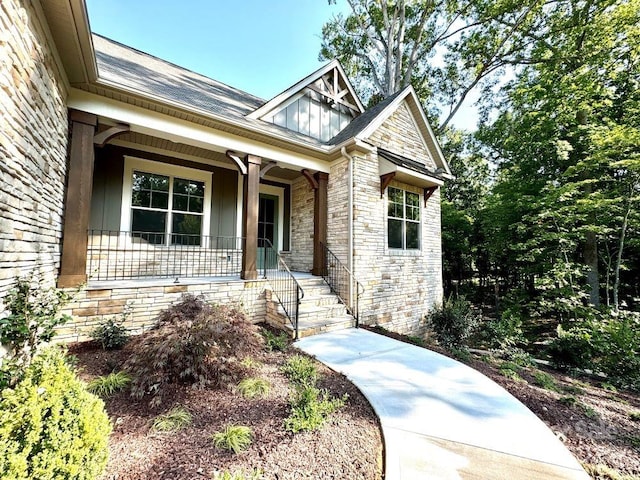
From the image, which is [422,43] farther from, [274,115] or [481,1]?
[274,115]

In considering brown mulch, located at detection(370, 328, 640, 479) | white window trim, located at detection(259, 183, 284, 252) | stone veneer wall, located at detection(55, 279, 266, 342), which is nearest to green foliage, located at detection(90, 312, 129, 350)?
stone veneer wall, located at detection(55, 279, 266, 342)

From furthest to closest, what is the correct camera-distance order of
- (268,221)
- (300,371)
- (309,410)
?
(268,221)
(300,371)
(309,410)

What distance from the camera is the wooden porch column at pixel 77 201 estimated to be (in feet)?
13.9

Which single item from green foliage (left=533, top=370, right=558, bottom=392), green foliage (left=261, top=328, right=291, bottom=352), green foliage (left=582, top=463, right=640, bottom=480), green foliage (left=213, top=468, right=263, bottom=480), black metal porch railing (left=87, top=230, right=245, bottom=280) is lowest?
green foliage (left=533, top=370, right=558, bottom=392)

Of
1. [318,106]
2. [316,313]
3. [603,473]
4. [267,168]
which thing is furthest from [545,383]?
[318,106]

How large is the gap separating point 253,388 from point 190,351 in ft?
2.71

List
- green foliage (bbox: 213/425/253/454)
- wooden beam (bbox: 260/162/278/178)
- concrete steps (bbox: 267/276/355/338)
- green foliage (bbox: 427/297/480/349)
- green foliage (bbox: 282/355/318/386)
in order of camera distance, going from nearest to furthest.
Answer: green foliage (bbox: 213/425/253/454) < green foliage (bbox: 282/355/318/386) < concrete steps (bbox: 267/276/355/338) < wooden beam (bbox: 260/162/278/178) < green foliage (bbox: 427/297/480/349)

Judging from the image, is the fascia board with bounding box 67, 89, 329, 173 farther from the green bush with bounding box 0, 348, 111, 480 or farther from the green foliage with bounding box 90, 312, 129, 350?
the green bush with bounding box 0, 348, 111, 480

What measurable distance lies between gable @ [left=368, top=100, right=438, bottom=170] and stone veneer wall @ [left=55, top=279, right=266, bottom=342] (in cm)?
538

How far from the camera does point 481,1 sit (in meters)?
14.3

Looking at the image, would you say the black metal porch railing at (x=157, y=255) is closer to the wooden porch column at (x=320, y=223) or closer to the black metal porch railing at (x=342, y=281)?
the wooden porch column at (x=320, y=223)

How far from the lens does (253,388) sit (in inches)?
123

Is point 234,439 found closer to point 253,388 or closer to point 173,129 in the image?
point 253,388

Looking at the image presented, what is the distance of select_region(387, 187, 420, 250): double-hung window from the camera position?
7.95 meters
